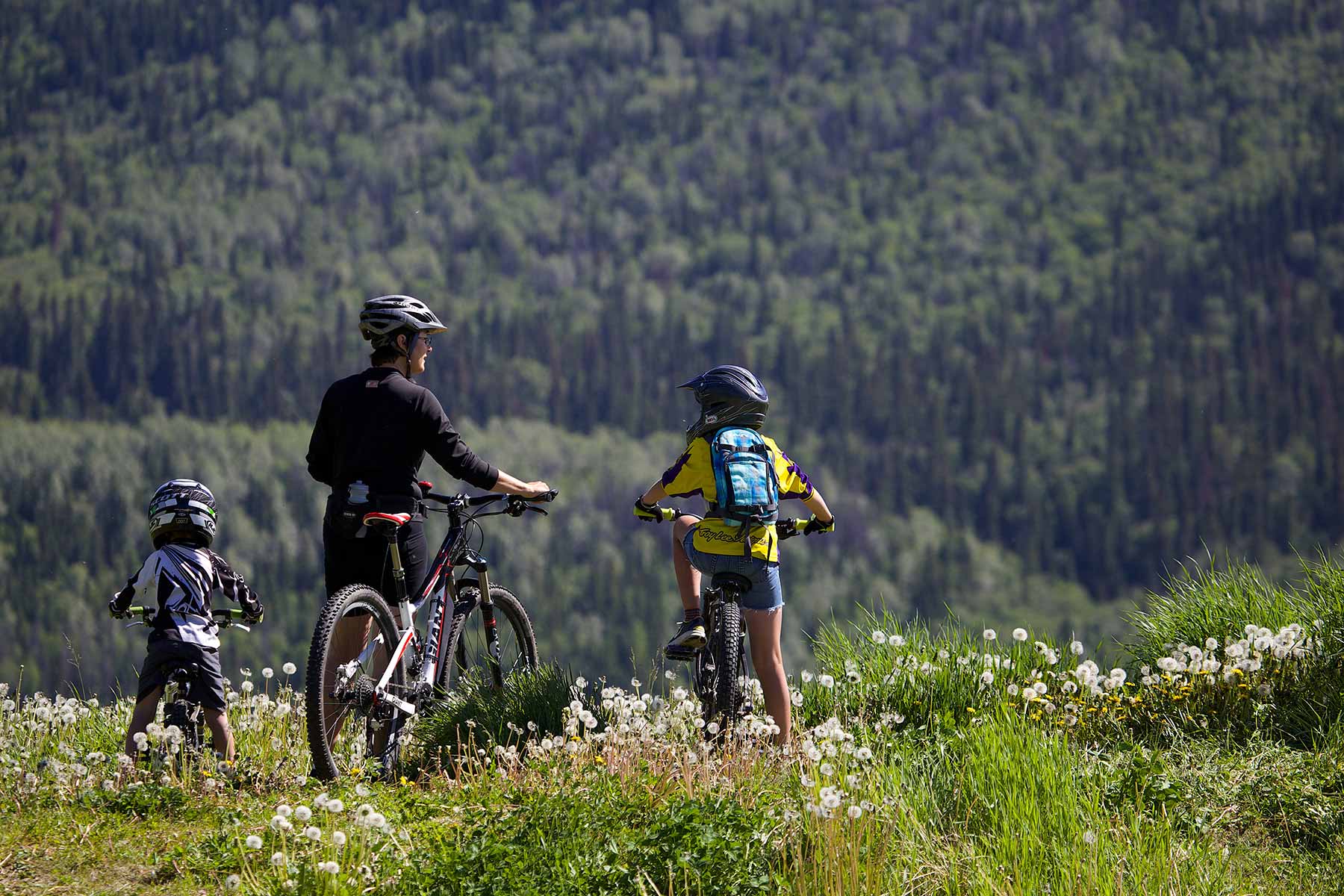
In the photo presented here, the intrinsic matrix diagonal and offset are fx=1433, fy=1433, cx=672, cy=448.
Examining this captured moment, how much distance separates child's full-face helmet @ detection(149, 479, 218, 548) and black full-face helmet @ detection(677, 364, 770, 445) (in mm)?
2419

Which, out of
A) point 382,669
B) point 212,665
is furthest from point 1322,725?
point 212,665

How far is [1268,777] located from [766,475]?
2655 millimetres

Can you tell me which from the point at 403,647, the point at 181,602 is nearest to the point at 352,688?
the point at 403,647

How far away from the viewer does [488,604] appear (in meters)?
7.64

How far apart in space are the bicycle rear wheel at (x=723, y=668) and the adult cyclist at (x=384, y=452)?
108 centimetres

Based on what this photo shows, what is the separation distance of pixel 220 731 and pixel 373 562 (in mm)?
1064

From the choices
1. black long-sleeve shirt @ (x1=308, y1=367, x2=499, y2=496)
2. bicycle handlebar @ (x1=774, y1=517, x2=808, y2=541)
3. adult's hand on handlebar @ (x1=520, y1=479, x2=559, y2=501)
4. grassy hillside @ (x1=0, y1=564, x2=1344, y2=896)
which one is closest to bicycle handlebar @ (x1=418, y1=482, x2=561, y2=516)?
adult's hand on handlebar @ (x1=520, y1=479, x2=559, y2=501)

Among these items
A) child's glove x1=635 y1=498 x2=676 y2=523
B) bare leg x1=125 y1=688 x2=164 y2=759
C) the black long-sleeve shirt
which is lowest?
bare leg x1=125 y1=688 x2=164 y2=759

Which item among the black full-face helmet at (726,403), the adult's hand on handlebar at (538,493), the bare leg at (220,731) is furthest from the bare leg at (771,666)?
the bare leg at (220,731)

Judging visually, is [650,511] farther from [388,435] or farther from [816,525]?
[388,435]

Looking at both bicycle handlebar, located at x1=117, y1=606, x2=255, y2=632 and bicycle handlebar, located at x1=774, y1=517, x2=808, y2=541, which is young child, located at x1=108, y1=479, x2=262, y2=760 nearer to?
bicycle handlebar, located at x1=117, y1=606, x2=255, y2=632

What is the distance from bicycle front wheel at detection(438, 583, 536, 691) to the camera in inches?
293

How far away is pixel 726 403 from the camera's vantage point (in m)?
7.20

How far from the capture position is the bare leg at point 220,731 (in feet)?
22.4
